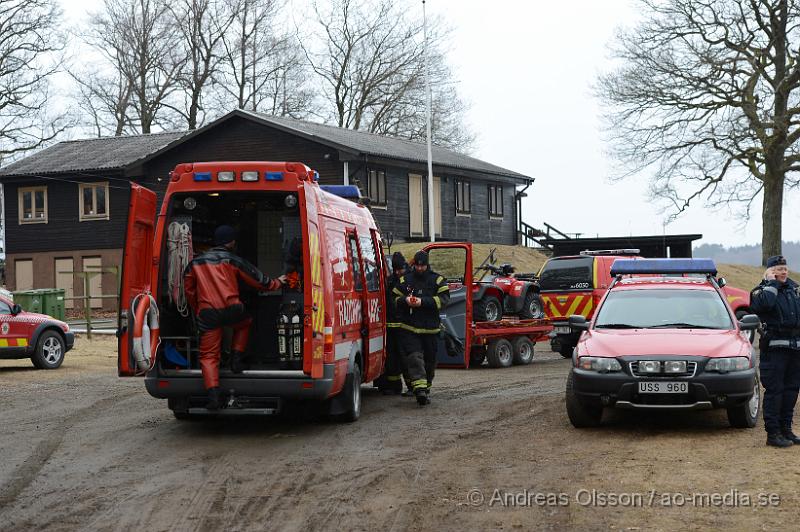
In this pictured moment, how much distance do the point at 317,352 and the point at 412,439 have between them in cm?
127

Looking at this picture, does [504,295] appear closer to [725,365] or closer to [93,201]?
[725,365]

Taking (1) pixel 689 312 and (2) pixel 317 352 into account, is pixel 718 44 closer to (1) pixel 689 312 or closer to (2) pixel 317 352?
(1) pixel 689 312

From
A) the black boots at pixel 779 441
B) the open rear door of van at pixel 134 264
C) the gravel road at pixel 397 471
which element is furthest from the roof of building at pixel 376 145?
the black boots at pixel 779 441

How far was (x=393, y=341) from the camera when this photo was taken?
540 inches

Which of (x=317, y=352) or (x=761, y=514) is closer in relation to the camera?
(x=761, y=514)

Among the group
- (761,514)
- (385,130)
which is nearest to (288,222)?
(761,514)

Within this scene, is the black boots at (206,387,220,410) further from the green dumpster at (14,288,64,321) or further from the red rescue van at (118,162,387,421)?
the green dumpster at (14,288,64,321)

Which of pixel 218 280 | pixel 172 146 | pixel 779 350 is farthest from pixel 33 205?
pixel 779 350

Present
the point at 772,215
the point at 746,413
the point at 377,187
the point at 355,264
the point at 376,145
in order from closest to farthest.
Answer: the point at 746,413 → the point at 355,264 → the point at 377,187 → the point at 376,145 → the point at 772,215

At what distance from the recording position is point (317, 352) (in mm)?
10055

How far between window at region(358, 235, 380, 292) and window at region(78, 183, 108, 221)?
104 ft

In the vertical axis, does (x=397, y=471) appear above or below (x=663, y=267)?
below

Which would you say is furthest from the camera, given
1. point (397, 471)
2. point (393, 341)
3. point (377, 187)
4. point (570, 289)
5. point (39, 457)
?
point (377, 187)

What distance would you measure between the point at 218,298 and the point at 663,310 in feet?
15.4
